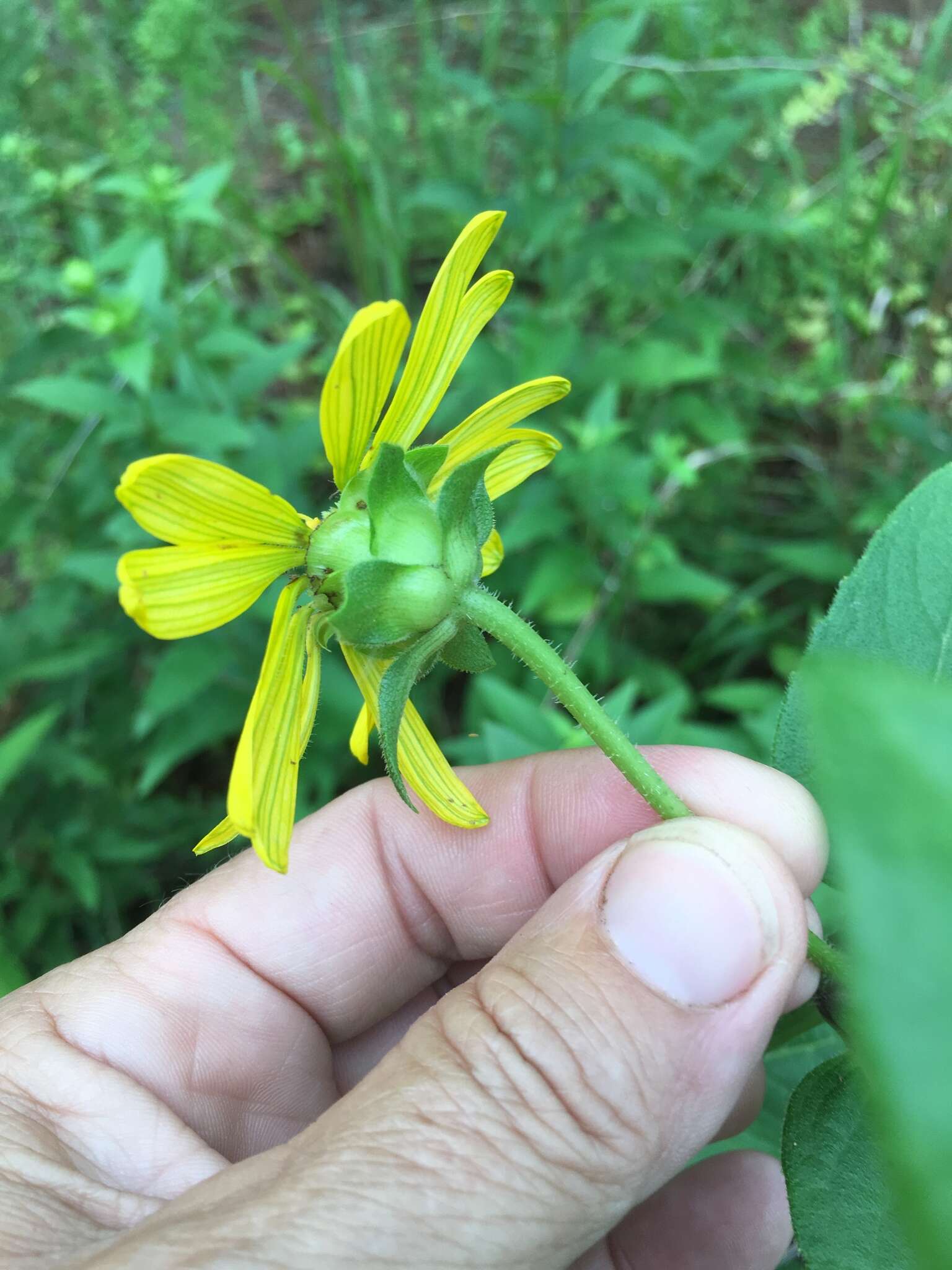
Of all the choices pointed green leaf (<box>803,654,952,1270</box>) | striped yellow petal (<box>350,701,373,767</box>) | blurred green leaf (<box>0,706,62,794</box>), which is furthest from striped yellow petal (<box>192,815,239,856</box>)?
blurred green leaf (<box>0,706,62,794</box>)

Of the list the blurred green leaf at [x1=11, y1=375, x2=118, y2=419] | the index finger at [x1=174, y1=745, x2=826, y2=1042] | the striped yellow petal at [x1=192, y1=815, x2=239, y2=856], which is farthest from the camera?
the blurred green leaf at [x1=11, y1=375, x2=118, y2=419]

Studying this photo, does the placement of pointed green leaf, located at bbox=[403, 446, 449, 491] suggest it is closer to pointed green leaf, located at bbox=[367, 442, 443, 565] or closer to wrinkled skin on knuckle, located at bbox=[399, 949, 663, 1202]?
pointed green leaf, located at bbox=[367, 442, 443, 565]

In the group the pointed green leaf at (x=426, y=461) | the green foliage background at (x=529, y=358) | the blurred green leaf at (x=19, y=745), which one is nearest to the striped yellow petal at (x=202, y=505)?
the pointed green leaf at (x=426, y=461)

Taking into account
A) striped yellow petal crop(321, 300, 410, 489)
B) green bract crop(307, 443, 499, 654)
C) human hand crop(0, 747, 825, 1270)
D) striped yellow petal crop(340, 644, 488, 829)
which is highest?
striped yellow petal crop(321, 300, 410, 489)

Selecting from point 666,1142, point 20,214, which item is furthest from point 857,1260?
point 20,214

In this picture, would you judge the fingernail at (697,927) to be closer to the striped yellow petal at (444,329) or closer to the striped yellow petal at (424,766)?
the striped yellow petal at (424,766)

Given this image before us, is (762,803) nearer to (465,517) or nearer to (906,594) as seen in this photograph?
(906,594)
